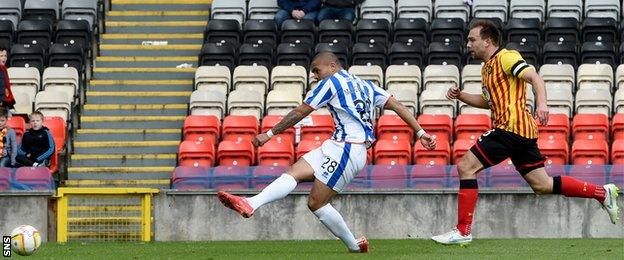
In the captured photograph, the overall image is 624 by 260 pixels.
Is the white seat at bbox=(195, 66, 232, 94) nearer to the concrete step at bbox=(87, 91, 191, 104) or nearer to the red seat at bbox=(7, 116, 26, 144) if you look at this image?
the concrete step at bbox=(87, 91, 191, 104)

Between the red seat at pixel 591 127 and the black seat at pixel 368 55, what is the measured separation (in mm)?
3762

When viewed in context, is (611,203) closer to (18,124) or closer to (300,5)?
(18,124)

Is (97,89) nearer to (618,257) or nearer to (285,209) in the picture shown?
(285,209)

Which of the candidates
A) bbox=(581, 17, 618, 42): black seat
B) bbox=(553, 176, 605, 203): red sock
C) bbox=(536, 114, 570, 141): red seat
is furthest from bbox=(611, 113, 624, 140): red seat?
bbox=(553, 176, 605, 203): red sock

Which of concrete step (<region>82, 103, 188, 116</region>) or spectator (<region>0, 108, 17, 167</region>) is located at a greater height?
concrete step (<region>82, 103, 188, 116</region>)

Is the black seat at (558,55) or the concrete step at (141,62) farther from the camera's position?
the concrete step at (141,62)

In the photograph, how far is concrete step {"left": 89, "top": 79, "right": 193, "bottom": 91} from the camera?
2580 cm

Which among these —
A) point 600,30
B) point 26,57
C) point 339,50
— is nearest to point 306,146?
point 339,50

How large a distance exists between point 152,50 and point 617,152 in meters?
8.71

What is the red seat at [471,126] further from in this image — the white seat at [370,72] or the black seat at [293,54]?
the black seat at [293,54]

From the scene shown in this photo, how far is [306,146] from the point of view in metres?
22.2

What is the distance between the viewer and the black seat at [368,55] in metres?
25.2

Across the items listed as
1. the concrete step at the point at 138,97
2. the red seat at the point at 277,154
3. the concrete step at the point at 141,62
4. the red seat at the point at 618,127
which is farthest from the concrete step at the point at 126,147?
the red seat at the point at 618,127

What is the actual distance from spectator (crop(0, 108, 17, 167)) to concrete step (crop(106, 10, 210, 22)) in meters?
6.83
